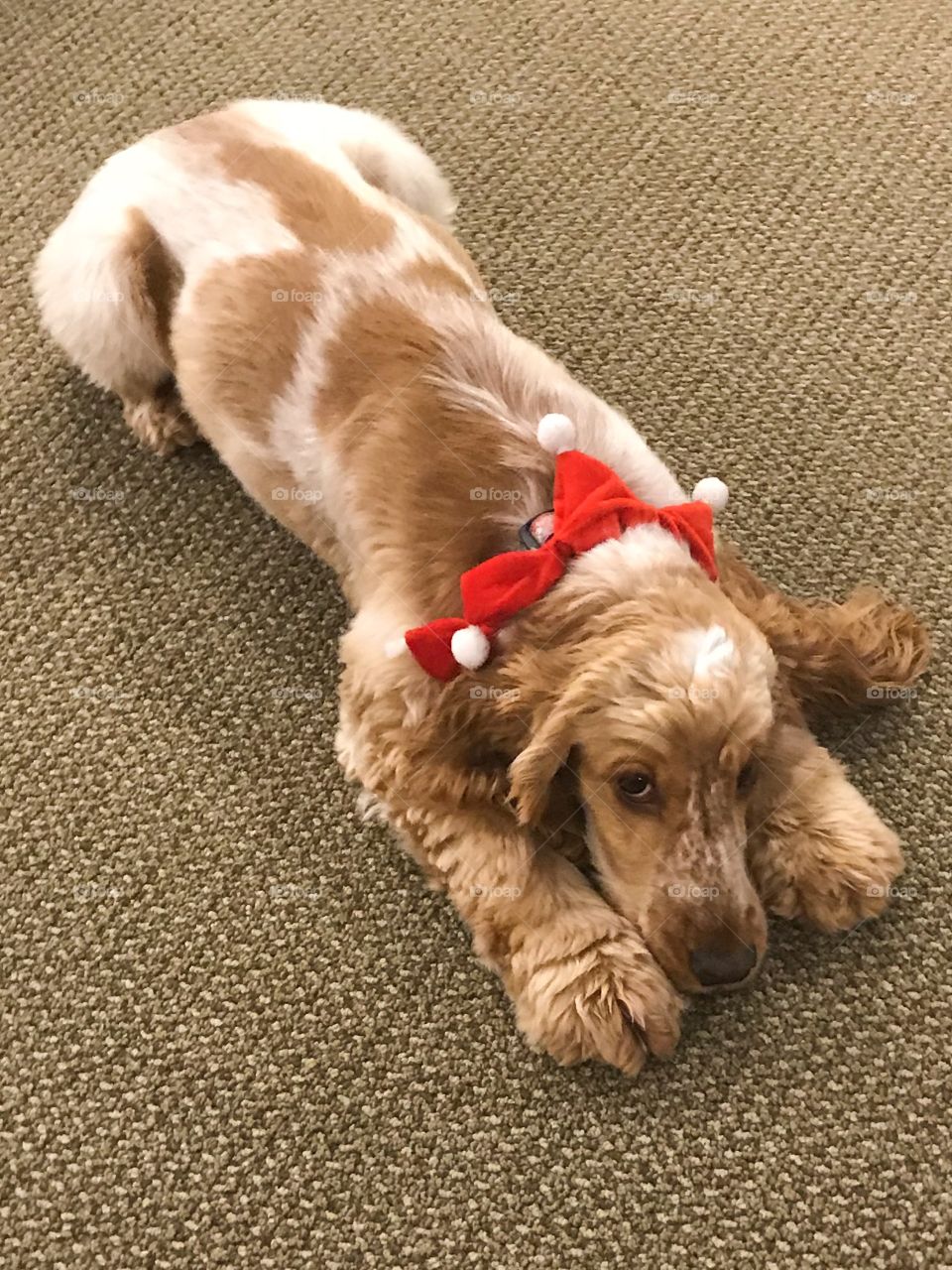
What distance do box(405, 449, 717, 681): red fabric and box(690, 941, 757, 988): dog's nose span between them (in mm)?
611

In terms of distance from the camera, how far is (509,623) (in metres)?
1.86

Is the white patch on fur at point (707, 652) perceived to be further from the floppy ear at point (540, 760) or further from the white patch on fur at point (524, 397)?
the white patch on fur at point (524, 397)

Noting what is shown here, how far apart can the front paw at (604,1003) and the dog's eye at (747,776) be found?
352 millimetres

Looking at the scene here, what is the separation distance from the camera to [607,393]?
109 inches

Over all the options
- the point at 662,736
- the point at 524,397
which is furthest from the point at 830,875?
the point at 524,397

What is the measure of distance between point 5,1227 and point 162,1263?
291mm

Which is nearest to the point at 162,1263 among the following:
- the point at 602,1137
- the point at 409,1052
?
the point at 409,1052

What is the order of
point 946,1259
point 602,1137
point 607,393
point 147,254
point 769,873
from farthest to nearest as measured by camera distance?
point 607,393, point 147,254, point 769,873, point 602,1137, point 946,1259

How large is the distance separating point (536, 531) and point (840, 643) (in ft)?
2.32

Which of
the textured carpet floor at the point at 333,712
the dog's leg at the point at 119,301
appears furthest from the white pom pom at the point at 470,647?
the dog's leg at the point at 119,301

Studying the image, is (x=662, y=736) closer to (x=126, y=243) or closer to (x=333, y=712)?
(x=333, y=712)

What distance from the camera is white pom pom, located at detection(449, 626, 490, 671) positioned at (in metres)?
1.83

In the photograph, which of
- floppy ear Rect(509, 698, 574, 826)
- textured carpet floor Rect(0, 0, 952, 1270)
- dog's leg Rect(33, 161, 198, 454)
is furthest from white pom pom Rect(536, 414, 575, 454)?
dog's leg Rect(33, 161, 198, 454)

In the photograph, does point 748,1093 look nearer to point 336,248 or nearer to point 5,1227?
point 5,1227
